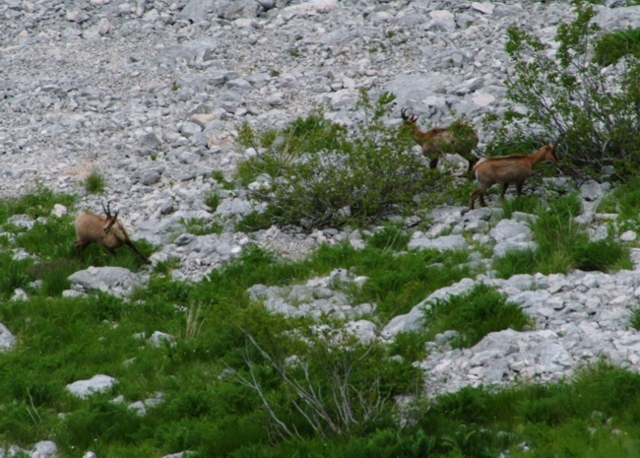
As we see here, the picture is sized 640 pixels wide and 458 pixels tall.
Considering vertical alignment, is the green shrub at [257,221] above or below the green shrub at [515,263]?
above

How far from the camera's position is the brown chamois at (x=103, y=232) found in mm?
11312

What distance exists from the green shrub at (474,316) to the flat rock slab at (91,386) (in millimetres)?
3284

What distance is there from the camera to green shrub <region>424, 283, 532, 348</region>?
8398mm

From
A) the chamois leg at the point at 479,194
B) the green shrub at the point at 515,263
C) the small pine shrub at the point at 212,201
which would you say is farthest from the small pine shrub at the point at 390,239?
the small pine shrub at the point at 212,201

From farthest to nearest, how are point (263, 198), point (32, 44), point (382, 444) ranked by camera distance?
point (32, 44) → point (263, 198) → point (382, 444)

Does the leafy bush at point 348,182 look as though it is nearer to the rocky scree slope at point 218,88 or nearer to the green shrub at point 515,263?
the rocky scree slope at point 218,88

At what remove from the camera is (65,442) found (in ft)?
25.0

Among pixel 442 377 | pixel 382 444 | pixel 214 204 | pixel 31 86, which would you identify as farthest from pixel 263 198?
pixel 31 86

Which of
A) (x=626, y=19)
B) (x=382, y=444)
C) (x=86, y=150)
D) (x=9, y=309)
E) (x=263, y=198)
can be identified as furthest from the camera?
(x=626, y=19)

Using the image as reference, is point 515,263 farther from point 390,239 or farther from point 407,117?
point 407,117

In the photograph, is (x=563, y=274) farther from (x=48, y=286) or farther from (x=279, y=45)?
(x=279, y=45)

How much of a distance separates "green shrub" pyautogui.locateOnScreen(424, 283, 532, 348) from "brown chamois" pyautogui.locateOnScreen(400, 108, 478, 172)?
362 cm

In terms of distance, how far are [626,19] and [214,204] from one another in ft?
30.0

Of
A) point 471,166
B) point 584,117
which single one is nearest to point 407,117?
point 471,166
